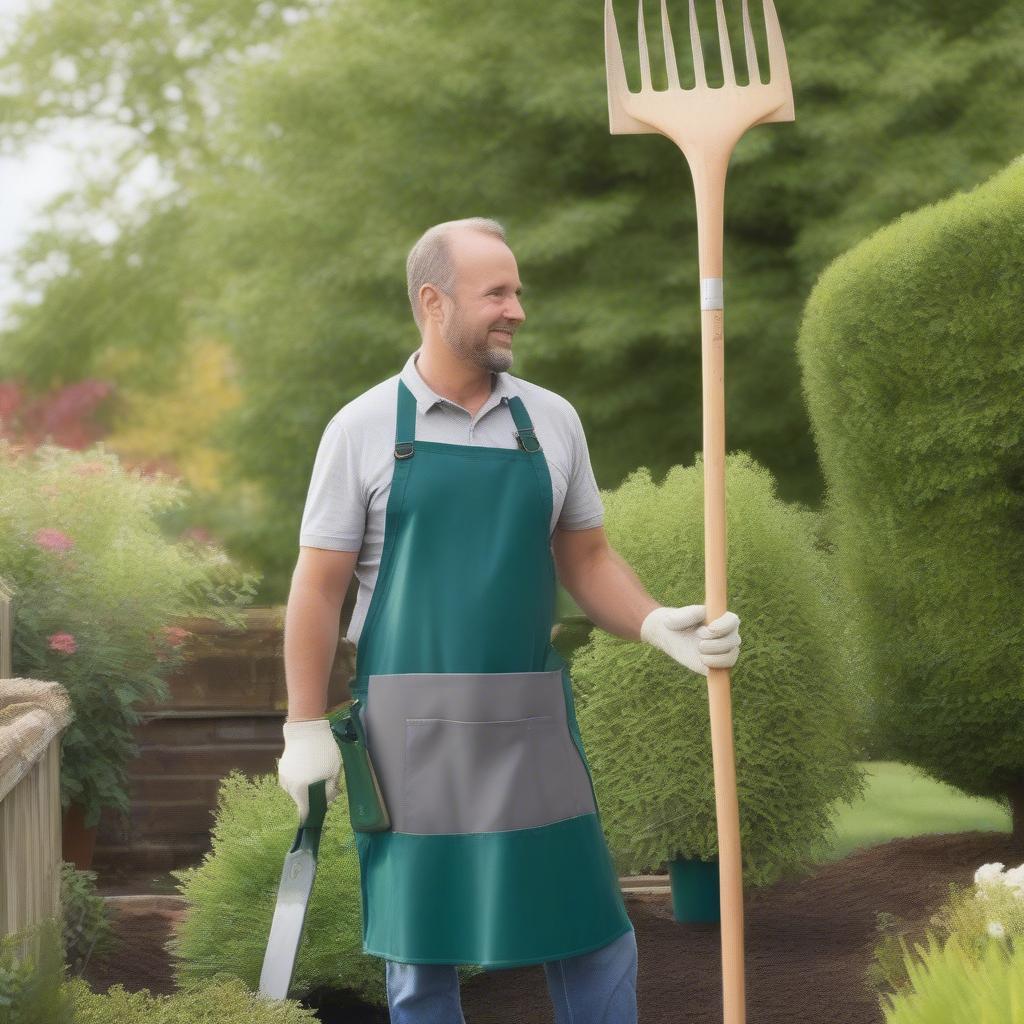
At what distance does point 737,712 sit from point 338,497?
2.07 m

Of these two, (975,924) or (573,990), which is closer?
(573,990)

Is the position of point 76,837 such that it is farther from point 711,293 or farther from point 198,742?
point 711,293

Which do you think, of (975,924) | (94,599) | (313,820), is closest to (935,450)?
(975,924)

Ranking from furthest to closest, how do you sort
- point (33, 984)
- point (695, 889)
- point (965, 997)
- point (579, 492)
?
1. point (695, 889)
2. point (579, 492)
3. point (33, 984)
4. point (965, 997)

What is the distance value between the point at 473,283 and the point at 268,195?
9.72 meters

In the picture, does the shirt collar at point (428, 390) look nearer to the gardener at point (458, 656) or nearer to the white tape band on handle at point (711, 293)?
the gardener at point (458, 656)

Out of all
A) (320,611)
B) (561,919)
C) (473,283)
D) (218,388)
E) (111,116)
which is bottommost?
(561,919)

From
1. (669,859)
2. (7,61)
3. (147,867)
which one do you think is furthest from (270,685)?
(7,61)

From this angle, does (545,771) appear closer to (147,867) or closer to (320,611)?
(320,611)

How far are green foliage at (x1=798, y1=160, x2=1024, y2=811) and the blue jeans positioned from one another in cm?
232

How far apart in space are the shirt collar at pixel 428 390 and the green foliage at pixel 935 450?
85.9 inches

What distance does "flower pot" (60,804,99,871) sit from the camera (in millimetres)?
5137

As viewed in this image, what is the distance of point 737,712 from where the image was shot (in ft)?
15.0

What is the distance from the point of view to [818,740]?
182 inches
